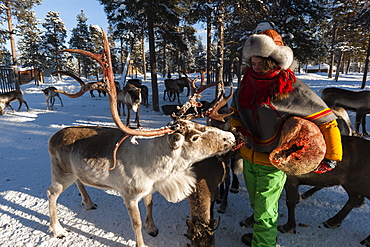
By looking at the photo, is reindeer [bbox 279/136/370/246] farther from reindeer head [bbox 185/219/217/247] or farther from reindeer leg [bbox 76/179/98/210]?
reindeer leg [bbox 76/179/98/210]

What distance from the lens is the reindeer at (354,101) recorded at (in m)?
7.10

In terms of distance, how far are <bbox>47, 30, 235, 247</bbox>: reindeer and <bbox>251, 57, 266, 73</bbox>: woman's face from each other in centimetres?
51

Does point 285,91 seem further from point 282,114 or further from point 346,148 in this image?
→ point 346,148

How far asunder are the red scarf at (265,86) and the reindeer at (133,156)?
0.36 meters

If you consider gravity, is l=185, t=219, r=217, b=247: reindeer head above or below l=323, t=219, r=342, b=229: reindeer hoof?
above

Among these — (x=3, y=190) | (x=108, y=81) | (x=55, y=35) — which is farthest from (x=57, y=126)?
(x=55, y=35)

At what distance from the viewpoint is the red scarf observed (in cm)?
186

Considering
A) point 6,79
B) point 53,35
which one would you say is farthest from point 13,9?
point 53,35

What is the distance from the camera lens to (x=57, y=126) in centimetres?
865

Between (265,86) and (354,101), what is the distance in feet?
24.8

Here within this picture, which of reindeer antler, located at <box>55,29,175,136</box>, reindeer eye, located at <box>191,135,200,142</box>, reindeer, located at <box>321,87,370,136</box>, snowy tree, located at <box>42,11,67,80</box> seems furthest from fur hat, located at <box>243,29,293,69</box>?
snowy tree, located at <box>42,11,67,80</box>

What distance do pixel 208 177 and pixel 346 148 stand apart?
1782 mm

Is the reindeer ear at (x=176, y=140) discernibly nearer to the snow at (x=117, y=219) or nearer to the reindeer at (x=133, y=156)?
the reindeer at (x=133, y=156)

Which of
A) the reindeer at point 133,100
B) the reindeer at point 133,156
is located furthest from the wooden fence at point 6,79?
the reindeer at point 133,156
